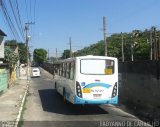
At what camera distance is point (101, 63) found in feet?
56.9

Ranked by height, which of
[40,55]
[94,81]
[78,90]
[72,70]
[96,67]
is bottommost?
[78,90]

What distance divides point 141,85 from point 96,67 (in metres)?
2.51

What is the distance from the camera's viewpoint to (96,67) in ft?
56.6

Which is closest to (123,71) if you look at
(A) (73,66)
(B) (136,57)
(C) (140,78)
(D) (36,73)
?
(C) (140,78)

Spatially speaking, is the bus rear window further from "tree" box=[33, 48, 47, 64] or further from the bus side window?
"tree" box=[33, 48, 47, 64]

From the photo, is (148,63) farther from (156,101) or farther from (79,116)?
(79,116)

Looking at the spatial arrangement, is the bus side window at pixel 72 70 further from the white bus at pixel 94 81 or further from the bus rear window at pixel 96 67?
the bus rear window at pixel 96 67

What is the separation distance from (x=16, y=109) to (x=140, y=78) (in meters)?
6.39

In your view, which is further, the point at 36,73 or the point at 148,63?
the point at 36,73

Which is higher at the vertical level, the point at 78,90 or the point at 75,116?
the point at 78,90

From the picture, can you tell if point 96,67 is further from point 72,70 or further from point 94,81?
point 72,70

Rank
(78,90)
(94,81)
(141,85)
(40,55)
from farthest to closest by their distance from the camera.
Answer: (40,55)
(141,85)
(94,81)
(78,90)

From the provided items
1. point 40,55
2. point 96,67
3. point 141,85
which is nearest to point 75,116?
point 96,67

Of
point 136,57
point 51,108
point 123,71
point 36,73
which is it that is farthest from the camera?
point 136,57
